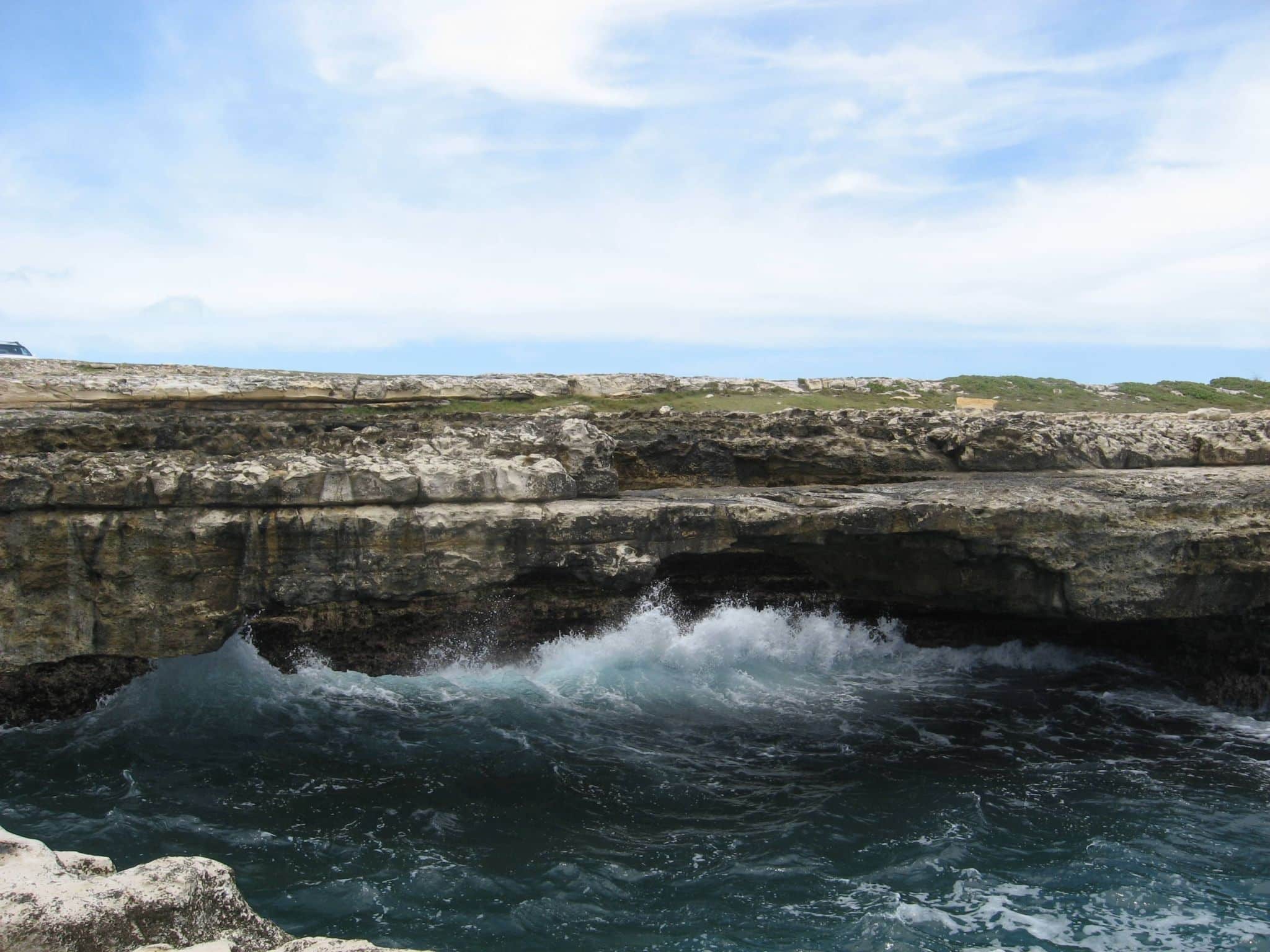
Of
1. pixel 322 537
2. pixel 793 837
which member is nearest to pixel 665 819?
pixel 793 837

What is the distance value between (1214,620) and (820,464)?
272 inches

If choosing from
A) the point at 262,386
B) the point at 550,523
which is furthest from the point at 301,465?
the point at 262,386

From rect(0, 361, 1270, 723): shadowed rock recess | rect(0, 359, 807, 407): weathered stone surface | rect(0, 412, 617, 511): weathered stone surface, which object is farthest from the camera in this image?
rect(0, 359, 807, 407): weathered stone surface

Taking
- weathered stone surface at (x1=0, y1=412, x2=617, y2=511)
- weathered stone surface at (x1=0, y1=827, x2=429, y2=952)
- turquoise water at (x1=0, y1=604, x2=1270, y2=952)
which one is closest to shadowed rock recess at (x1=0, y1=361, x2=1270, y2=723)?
weathered stone surface at (x1=0, y1=412, x2=617, y2=511)

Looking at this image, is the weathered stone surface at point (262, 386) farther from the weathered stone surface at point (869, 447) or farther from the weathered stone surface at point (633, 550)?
the weathered stone surface at point (633, 550)

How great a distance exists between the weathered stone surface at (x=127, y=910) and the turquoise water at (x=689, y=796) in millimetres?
2554

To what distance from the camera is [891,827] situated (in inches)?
458

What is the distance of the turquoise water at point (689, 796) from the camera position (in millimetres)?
9664

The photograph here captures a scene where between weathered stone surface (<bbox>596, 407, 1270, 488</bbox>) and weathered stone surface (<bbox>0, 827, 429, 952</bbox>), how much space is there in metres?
10.5

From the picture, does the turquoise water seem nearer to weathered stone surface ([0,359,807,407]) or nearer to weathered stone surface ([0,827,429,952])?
weathered stone surface ([0,827,429,952])

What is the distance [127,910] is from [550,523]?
24.5 feet

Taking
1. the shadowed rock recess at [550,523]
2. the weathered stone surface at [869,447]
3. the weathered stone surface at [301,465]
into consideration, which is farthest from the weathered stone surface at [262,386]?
the weathered stone surface at [869,447]

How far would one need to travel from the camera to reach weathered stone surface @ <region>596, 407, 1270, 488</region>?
16797mm

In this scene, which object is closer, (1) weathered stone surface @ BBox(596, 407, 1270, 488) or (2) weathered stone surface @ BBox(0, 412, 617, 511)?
(2) weathered stone surface @ BBox(0, 412, 617, 511)
